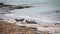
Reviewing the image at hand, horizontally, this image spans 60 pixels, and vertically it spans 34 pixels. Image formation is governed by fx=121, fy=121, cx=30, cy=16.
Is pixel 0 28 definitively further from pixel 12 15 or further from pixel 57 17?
pixel 57 17

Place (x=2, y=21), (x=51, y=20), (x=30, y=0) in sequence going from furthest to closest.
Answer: (x=30, y=0) → (x=2, y=21) → (x=51, y=20)

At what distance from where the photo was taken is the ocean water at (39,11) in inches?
62.9

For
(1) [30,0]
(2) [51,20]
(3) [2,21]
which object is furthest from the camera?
(1) [30,0]

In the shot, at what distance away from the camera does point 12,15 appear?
1.69 m

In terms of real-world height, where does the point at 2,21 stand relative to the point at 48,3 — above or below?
below

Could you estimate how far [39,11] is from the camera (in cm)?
168

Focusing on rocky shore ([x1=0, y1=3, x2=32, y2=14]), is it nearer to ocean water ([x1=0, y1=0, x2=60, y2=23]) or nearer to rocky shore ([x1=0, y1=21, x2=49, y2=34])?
ocean water ([x1=0, y1=0, x2=60, y2=23])

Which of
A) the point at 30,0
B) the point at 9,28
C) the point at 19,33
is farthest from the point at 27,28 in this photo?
the point at 30,0

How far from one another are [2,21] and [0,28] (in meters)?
0.11

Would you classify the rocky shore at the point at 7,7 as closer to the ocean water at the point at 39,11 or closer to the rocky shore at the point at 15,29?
the ocean water at the point at 39,11

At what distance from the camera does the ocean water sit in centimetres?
160

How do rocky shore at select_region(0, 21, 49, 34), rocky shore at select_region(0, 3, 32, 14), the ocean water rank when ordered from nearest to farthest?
1. rocky shore at select_region(0, 21, 49, 34)
2. the ocean water
3. rocky shore at select_region(0, 3, 32, 14)

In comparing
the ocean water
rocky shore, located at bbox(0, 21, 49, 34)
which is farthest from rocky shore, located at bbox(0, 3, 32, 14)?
rocky shore, located at bbox(0, 21, 49, 34)

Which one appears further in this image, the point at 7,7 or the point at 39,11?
the point at 7,7
